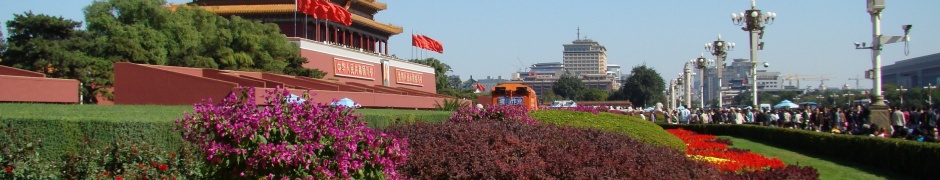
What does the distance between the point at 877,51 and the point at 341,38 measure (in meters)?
32.6

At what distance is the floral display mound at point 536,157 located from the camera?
23.8 ft

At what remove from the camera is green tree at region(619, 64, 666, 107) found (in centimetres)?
8431

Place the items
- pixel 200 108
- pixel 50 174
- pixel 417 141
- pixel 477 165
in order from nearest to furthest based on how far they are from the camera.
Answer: pixel 200 108 → pixel 50 174 → pixel 477 165 → pixel 417 141

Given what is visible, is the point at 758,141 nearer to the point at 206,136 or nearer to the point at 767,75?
the point at 206,136

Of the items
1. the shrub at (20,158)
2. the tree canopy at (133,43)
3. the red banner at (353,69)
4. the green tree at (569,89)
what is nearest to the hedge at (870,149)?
the shrub at (20,158)

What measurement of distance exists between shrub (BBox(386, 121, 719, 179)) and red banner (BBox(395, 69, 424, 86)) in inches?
1465

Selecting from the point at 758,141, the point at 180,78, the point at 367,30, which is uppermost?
the point at 367,30

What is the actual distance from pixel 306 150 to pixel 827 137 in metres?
13.0

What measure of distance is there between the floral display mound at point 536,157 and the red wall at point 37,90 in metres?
9.26

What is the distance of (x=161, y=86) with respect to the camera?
19.6m

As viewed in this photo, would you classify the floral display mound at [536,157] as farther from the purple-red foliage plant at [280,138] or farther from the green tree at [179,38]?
the green tree at [179,38]

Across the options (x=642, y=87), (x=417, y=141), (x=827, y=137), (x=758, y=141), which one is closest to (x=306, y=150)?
(x=417, y=141)

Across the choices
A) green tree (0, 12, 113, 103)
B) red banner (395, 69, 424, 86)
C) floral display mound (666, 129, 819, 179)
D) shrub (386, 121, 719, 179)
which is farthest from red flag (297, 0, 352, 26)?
shrub (386, 121, 719, 179)

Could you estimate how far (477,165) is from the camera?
7.68 m
